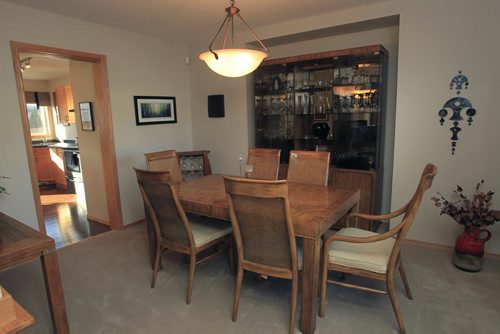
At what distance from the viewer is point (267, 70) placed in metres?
4.10

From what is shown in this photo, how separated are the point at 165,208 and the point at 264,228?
86 centimetres

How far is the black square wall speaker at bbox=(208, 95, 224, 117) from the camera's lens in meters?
4.49

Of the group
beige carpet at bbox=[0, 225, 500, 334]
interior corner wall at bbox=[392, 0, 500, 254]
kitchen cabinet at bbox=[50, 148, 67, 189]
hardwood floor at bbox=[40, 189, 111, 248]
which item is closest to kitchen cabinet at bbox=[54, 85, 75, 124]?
kitchen cabinet at bbox=[50, 148, 67, 189]

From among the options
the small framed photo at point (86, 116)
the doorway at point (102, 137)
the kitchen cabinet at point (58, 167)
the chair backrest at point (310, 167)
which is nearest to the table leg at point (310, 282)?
the chair backrest at point (310, 167)

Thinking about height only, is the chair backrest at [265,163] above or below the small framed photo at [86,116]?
below

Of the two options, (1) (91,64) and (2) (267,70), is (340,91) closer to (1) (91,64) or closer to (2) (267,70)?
(2) (267,70)

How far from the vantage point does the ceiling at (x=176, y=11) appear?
300cm

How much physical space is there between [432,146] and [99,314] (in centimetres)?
326

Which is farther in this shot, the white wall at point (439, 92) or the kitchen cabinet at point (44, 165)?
the kitchen cabinet at point (44, 165)

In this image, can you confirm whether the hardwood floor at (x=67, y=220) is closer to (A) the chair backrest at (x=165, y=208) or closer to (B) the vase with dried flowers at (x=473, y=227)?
(A) the chair backrest at (x=165, y=208)

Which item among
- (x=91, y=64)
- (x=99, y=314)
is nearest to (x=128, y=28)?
(x=91, y=64)

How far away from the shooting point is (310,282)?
190 cm

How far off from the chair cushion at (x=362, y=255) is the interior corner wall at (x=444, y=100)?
1.34m

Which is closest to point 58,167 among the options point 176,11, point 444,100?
point 176,11
